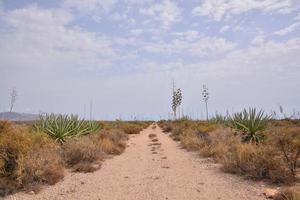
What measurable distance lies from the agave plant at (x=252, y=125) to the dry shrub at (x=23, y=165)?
1023 centimetres

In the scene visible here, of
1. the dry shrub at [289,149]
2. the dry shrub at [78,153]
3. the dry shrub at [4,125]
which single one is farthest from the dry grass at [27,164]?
the dry shrub at [289,149]

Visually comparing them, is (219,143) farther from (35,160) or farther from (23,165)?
(23,165)

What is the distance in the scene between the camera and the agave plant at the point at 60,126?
Result: 1744 centimetres

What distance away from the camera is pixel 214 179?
11.3m

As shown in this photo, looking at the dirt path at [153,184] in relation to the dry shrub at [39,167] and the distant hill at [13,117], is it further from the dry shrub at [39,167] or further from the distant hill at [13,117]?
the distant hill at [13,117]

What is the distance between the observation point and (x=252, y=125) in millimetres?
18562

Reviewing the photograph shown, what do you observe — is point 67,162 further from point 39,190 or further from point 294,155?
point 294,155

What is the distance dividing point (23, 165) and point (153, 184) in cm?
355

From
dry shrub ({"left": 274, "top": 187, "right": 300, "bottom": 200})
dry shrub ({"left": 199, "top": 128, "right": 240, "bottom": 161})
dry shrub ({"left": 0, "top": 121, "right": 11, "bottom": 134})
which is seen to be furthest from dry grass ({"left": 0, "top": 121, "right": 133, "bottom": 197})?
dry shrub ({"left": 274, "top": 187, "right": 300, "bottom": 200})

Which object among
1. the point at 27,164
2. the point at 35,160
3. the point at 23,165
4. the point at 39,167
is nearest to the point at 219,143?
the point at 39,167

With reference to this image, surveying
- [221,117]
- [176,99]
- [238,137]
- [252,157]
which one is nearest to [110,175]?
[252,157]

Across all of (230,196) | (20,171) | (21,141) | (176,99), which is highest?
(176,99)

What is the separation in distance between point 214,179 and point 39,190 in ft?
16.6

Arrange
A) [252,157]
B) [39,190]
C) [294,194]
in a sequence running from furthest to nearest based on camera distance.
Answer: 1. [252,157]
2. [39,190]
3. [294,194]
